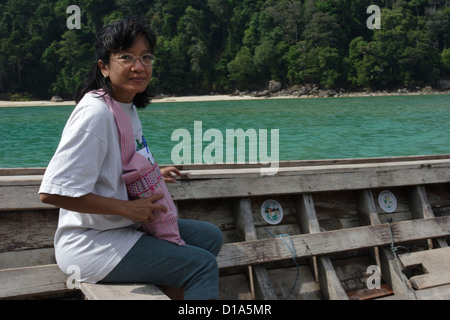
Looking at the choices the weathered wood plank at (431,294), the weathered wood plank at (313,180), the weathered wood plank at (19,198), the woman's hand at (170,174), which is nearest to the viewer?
the weathered wood plank at (19,198)

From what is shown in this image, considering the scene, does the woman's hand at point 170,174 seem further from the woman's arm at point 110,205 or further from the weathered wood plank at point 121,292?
the weathered wood plank at point 121,292

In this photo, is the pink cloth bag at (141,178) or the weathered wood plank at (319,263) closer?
the pink cloth bag at (141,178)

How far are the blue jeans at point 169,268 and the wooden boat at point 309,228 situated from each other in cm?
71

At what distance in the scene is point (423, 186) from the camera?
144 inches

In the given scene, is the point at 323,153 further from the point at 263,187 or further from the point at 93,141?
the point at 93,141

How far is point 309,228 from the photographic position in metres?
3.16

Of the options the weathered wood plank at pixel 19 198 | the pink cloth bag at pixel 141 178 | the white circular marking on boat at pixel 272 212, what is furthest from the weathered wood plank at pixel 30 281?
the white circular marking on boat at pixel 272 212

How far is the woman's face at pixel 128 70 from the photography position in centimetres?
192

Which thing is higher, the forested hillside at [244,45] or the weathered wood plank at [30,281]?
the forested hillside at [244,45]

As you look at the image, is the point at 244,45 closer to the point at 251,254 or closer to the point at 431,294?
the point at 431,294

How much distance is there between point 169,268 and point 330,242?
1462mm

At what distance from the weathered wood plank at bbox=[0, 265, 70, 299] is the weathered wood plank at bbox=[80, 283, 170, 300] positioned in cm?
37

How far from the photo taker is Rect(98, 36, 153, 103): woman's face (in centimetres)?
192

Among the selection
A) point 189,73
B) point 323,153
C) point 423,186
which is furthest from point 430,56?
point 423,186
